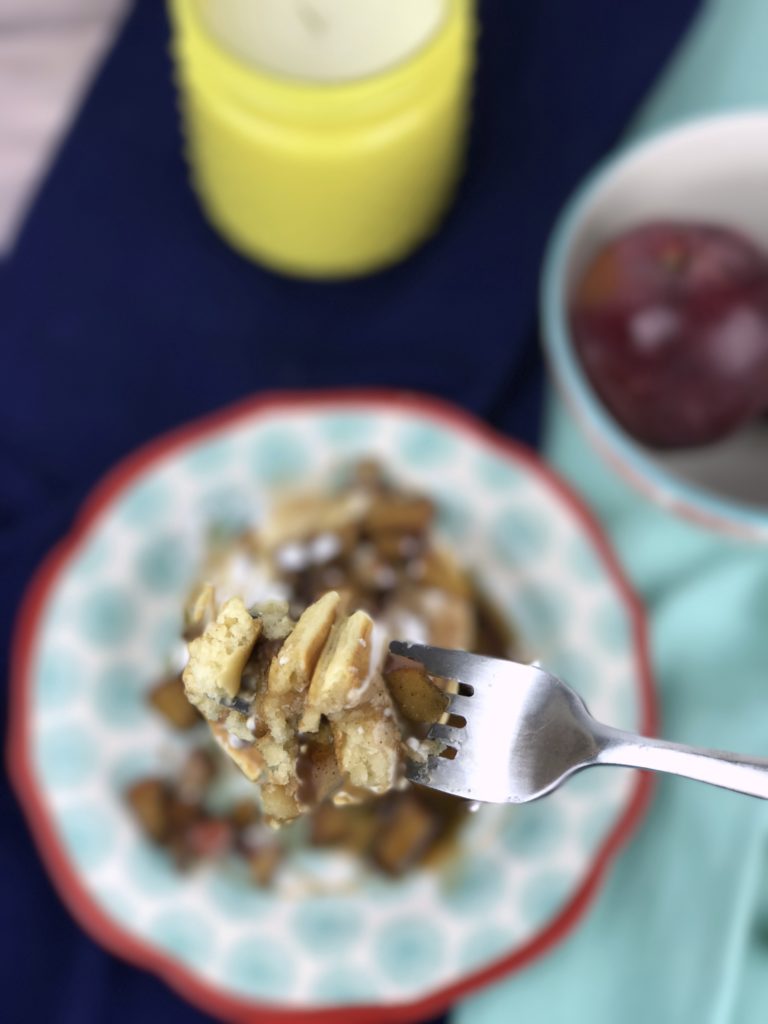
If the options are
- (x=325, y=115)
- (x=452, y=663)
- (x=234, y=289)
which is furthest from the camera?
(x=234, y=289)

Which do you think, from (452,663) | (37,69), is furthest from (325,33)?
(452,663)

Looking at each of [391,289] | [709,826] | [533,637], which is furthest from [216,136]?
[709,826]

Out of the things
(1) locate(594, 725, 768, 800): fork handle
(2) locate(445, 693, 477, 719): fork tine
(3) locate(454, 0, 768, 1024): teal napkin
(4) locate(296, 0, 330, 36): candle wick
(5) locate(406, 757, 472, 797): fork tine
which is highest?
(4) locate(296, 0, 330, 36): candle wick

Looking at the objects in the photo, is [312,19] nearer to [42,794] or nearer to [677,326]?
[677,326]

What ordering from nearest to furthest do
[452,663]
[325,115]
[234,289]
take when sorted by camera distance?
[452,663], [325,115], [234,289]

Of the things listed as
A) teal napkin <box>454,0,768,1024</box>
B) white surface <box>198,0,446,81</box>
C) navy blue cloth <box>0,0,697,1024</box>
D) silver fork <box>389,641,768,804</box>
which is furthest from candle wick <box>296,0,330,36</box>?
silver fork <box>389,641,768,804</box>

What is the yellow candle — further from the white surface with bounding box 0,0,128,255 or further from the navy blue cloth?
the white surface with bounding box 0,0,128,255

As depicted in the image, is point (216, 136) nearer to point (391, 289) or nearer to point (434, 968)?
point (391, 289)
